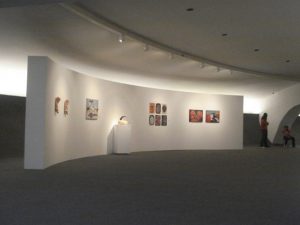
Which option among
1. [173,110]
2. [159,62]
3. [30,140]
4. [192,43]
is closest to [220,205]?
[30,140]

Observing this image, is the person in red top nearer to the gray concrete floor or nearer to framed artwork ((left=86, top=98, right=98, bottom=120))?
the gray concrete floor

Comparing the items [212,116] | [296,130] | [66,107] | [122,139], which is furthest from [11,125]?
[296,130]

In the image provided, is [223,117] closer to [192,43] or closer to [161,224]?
[192,43]

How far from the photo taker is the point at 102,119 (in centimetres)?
1658

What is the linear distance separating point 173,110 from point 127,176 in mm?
10997

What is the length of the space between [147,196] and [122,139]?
9.38 m

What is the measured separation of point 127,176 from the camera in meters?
10.2

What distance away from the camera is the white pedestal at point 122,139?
1686cm

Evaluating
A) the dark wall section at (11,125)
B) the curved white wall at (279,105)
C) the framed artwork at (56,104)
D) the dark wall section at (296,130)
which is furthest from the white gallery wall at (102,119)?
the dark wall section at (296,130)

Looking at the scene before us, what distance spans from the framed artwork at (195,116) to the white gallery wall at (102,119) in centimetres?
19

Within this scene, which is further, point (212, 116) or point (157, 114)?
point (212, 116)

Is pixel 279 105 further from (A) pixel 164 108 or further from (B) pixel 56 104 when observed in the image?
(B) pixel 56 104

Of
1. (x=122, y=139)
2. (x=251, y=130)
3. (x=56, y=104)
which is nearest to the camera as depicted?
(x=56, y=104)

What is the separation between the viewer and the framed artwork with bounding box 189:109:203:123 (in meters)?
21.7
